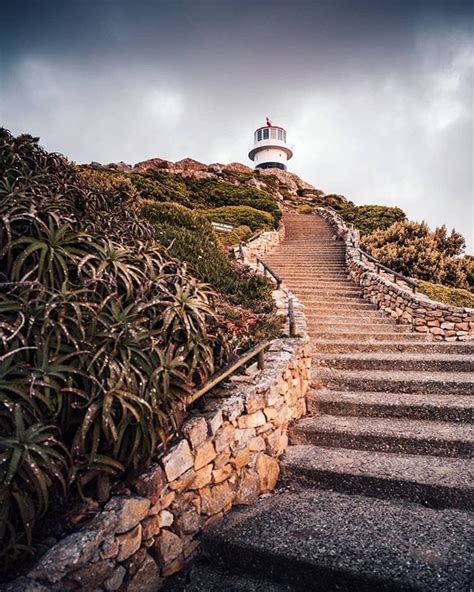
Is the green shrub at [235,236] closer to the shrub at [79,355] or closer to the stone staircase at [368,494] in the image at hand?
the stone staircase at [368,494]

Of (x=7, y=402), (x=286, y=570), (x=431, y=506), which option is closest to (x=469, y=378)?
(x=431, y=506)

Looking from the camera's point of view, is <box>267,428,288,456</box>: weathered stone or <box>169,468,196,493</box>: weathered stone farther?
<box>267,428,288,456</box>: weathered stone

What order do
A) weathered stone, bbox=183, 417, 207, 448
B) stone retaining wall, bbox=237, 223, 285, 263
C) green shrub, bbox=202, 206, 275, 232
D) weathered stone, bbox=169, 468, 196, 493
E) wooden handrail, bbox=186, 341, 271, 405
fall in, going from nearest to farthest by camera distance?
weathered stone, bbox=169, 468, 196, 493 → weathered stone, bbox=183, 417, 207, 448 → wooden handrail, bbox=186, 341, 271, 405 → stone retaining wall, bbox=237, 223, 285, 263 → green shrub, bbox=202, 206, 275, 232

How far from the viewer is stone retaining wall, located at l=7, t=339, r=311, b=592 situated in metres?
1.95

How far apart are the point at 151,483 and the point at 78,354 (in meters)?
0.94

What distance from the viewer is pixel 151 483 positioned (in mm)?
2322

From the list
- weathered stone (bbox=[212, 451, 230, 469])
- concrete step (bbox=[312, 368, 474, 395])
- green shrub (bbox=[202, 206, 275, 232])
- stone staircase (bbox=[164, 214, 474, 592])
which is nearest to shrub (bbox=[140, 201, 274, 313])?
concrete step (bbox=[312, 368, 474, 395])

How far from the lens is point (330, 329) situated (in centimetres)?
667

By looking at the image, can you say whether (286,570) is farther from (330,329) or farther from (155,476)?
(330,329)

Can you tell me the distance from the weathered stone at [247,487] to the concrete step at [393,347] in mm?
2827

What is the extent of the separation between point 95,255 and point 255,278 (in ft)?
17.4

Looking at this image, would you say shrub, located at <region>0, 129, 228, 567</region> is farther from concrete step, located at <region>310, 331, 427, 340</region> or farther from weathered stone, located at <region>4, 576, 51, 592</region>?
concrete step, located at <region>310, 331, 427, 340</region>

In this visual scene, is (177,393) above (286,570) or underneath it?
above

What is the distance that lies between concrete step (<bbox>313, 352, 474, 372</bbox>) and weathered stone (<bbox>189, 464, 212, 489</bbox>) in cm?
279
